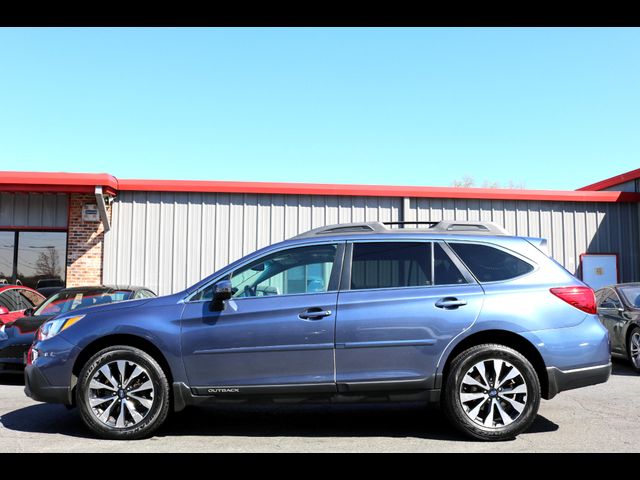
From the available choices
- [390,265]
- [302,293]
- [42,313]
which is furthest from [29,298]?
[390,265]

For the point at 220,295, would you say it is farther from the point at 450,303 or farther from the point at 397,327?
the point at 450,303

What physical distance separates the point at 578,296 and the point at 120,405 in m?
4.10

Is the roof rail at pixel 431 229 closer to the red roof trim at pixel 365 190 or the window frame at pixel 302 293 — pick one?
the window frame at pixel 302 293

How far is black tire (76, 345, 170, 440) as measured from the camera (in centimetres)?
473

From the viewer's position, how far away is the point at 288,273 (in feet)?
16.7

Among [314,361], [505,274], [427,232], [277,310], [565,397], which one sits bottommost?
[565,397]

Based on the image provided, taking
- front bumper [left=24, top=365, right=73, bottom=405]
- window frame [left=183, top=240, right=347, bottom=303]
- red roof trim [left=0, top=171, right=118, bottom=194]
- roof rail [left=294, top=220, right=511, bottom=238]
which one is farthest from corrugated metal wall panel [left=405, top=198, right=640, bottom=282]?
front bumper [left=24, top=365, right=73, bottom=405]

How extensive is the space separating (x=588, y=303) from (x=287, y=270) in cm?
268

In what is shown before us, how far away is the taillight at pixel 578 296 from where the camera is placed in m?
4.82

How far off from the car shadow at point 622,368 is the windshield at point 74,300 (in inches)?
304

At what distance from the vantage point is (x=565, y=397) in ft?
21.9

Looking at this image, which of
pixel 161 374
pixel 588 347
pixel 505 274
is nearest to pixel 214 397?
pixel 161 374

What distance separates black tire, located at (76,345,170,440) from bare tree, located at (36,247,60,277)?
9636 millimetres
